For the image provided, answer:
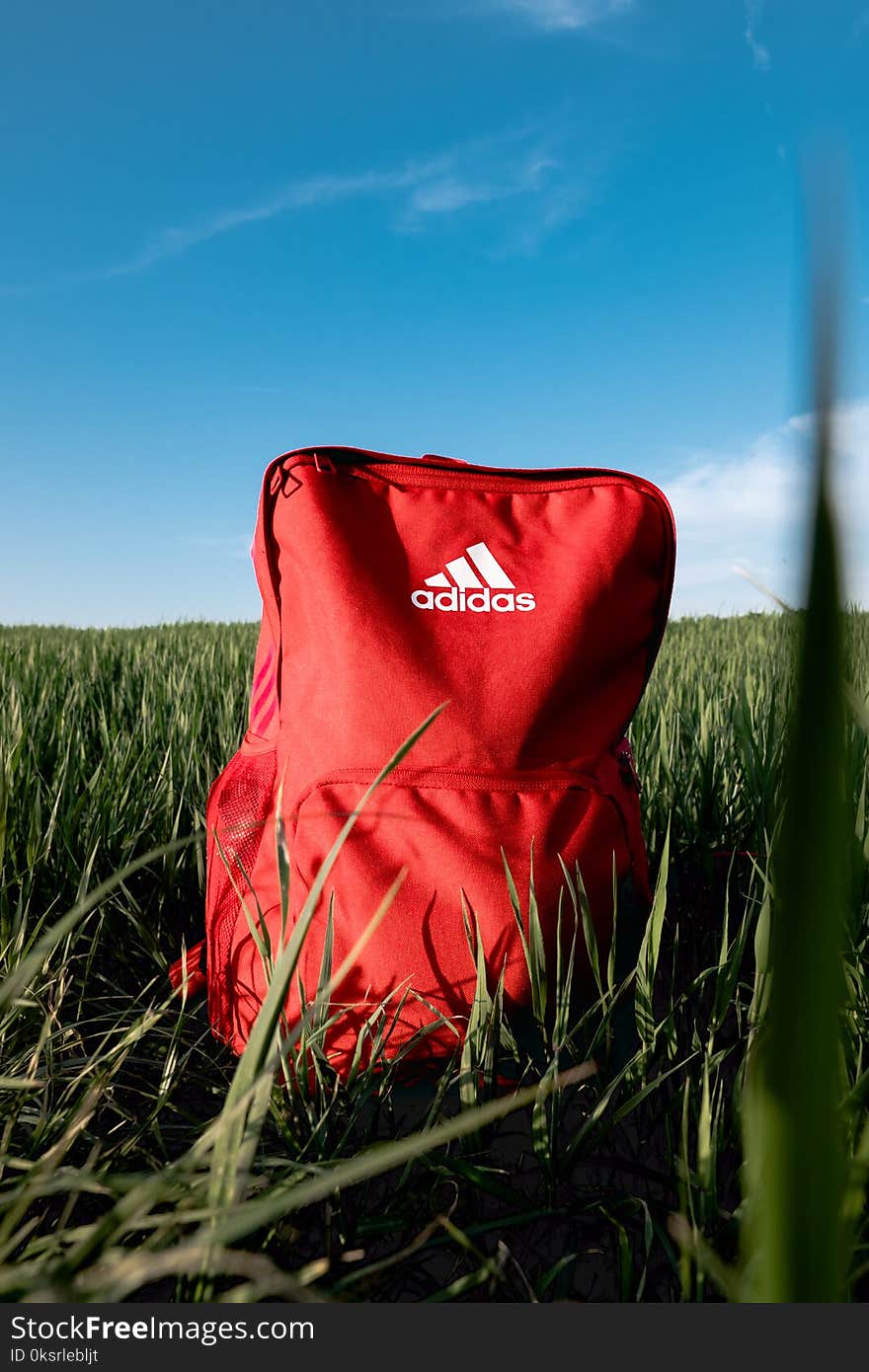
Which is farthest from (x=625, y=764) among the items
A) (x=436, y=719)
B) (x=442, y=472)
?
(x=442, y=472)

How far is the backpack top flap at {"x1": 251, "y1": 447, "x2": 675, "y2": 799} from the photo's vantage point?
1.21m

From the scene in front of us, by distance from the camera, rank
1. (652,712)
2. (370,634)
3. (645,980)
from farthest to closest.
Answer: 1. (652,712)
2. (370,634)
3. (645,980)

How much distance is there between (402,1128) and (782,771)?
1.10m

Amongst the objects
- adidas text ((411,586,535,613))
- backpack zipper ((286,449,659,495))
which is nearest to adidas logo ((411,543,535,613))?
adidas text ((411,586,535,613))

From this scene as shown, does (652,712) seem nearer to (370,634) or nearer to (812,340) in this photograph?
(370,634)

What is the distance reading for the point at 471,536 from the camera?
4.27 feet

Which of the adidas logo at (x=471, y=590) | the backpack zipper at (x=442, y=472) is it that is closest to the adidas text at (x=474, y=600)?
the adidas logo at (x=471, y=590)

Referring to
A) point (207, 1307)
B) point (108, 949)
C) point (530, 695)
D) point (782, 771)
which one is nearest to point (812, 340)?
point (782, 771)

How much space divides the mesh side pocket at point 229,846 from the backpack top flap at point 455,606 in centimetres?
10

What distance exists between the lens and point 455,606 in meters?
1.27

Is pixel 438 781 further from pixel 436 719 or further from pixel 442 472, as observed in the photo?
pixel 442 472

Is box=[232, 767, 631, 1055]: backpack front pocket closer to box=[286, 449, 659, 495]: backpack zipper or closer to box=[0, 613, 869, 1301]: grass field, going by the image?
box=[0, 613, 869, 1301]: grass field

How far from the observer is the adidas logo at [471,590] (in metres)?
1.27

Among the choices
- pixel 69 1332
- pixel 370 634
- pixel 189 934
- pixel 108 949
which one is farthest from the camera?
pixel 189 934
